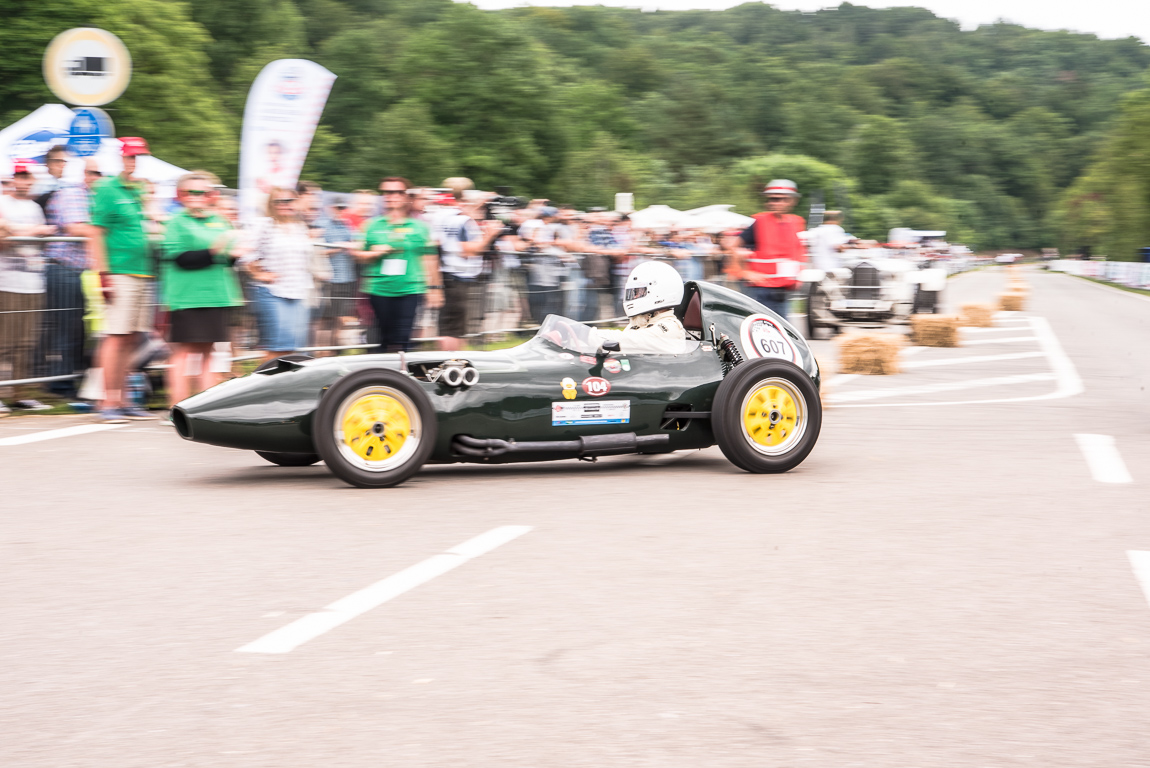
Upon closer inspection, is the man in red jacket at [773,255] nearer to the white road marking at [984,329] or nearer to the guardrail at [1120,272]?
the white road marking at [984,329]

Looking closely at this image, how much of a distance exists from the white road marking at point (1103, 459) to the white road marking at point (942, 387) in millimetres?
3170

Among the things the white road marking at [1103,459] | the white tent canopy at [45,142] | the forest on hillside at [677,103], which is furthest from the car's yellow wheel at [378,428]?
the forest on hillside at [677,103]

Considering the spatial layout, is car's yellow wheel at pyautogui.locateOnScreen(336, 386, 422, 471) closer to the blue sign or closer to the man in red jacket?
the man in red jacket

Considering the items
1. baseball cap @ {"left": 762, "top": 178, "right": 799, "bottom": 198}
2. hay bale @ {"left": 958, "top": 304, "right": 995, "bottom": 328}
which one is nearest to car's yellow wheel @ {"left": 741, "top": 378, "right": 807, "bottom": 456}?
baseball cap @ {"left": 762, "top": 178, "right": 799, "bottom": 198}

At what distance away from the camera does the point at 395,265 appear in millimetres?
11516

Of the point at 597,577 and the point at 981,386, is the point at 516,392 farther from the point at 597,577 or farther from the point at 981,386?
the point at 981,386

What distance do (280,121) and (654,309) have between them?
8050 millimetres

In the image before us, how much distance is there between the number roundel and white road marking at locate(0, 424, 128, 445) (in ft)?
15.6

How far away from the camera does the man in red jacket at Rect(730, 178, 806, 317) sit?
12.2 metres

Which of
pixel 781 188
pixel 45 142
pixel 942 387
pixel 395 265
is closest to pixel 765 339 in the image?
pixel 781 188

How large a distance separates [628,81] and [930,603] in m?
126

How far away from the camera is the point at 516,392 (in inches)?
308

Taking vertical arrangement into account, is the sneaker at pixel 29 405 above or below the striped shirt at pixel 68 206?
below

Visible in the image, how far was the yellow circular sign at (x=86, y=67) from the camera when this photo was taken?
11.6 meters
